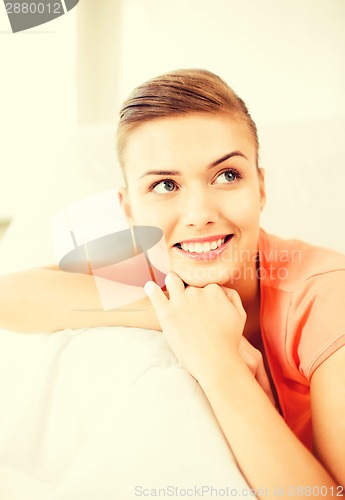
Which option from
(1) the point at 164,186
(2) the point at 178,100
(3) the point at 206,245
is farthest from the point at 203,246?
(2) the point at 178,100

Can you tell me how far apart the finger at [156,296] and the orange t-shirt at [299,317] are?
0.19 m

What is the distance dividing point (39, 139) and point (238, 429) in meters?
0.91

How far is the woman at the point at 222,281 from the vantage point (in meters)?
0.56

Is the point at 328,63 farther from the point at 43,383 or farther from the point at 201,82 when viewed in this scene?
the point at 43,383

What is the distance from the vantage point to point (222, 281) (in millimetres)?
728

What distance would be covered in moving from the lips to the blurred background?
0.48 meters

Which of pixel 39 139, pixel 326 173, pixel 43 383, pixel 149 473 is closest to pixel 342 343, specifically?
pixel 149 473

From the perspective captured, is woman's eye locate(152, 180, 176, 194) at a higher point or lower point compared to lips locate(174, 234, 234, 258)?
higher

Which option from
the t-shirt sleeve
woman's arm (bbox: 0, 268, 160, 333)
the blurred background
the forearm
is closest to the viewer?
the forearm

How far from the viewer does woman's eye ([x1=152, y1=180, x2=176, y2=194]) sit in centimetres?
68

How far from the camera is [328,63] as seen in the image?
1.12 metres

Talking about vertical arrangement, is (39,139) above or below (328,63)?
below

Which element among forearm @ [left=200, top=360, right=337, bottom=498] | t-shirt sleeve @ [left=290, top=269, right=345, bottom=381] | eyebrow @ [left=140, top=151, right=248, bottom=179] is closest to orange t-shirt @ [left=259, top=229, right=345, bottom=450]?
t-shirt sleeve @ [left=290, top=269, right=345, bottom=381]

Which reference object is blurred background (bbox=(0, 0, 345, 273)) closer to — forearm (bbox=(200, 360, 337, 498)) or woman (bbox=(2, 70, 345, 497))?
woman (bbox=(2, 70, 345, 497))
